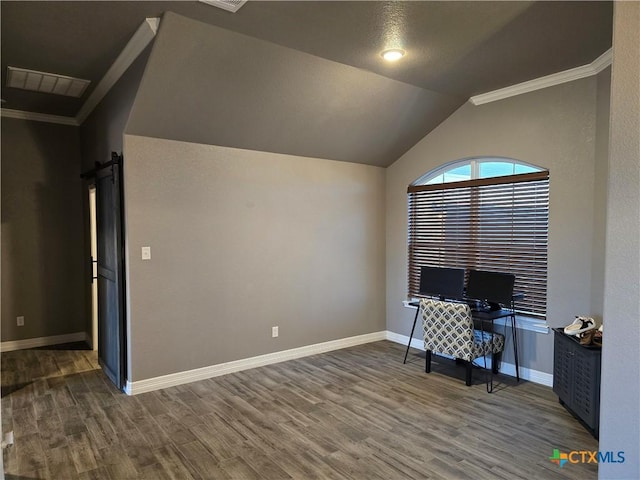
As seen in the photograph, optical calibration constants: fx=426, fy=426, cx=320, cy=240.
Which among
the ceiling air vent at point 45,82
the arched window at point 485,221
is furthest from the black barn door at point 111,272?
the arched window at point 485,221

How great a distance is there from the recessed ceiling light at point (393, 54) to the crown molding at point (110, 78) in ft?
5.46

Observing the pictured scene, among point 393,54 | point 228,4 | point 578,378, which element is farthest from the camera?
point 393,54

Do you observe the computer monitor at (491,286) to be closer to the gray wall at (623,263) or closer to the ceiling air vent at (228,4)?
the gray wall at (623,263)

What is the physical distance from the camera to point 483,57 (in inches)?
135

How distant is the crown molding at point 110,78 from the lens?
9.55 feet

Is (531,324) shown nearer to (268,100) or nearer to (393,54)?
(393,54)

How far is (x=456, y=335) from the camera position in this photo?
391cm

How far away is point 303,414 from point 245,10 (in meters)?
2.95

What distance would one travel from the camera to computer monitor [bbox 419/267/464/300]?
14.5ft

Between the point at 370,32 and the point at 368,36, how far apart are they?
0.21 ft

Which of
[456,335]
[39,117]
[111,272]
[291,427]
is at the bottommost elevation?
[291,427]

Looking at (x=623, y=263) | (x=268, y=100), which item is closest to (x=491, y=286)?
(x=623, y=263)

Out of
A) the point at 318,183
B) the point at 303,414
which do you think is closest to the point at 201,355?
the point at 303,414

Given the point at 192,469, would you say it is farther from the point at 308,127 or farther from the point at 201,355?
the point at 308,127
